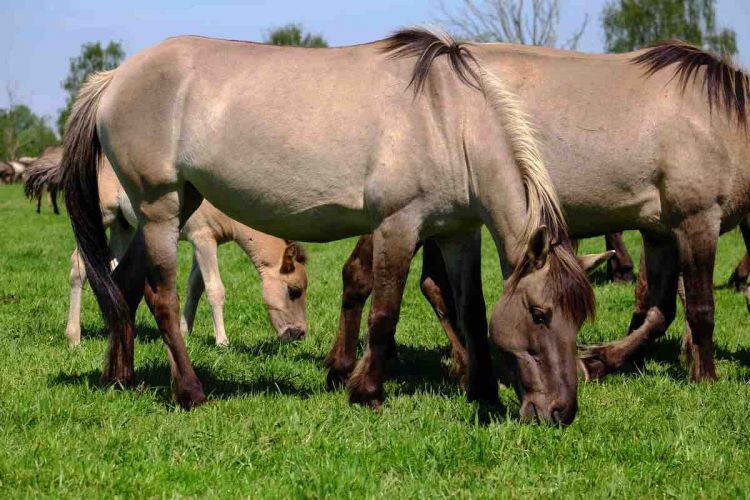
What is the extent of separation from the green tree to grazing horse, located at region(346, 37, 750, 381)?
66.8 meters

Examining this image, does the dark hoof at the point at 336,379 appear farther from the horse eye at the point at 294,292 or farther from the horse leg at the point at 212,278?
the horse eye at the point at 294,292

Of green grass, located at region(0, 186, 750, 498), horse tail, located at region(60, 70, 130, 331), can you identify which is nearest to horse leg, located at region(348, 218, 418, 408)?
green grass, located at region(0, 186, 750, 498)

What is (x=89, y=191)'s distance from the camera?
19.4 ft

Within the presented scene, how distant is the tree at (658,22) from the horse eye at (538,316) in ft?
173

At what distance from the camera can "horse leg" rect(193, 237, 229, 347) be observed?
25.8 ft

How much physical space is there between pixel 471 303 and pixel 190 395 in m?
1.70

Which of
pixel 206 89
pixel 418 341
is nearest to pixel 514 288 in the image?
pixel 206 89

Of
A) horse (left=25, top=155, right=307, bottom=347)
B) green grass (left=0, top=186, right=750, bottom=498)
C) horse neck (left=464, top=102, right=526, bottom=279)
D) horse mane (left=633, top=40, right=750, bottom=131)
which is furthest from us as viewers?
horse (left=25, top=155, right=307, bottom=347)

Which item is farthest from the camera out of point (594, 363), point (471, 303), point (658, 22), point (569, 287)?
point (658, 22)

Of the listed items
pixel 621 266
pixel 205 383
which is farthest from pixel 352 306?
pixel 621 266

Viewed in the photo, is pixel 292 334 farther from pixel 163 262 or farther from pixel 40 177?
pixel 40 177

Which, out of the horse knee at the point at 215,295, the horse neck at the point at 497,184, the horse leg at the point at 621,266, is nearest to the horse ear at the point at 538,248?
the horse neck at the point at 497,184

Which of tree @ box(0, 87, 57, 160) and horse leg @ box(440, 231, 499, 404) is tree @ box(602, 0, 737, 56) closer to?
tree @ box(0, 87, 57, 160)

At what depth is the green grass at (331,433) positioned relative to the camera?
12.3 feet
